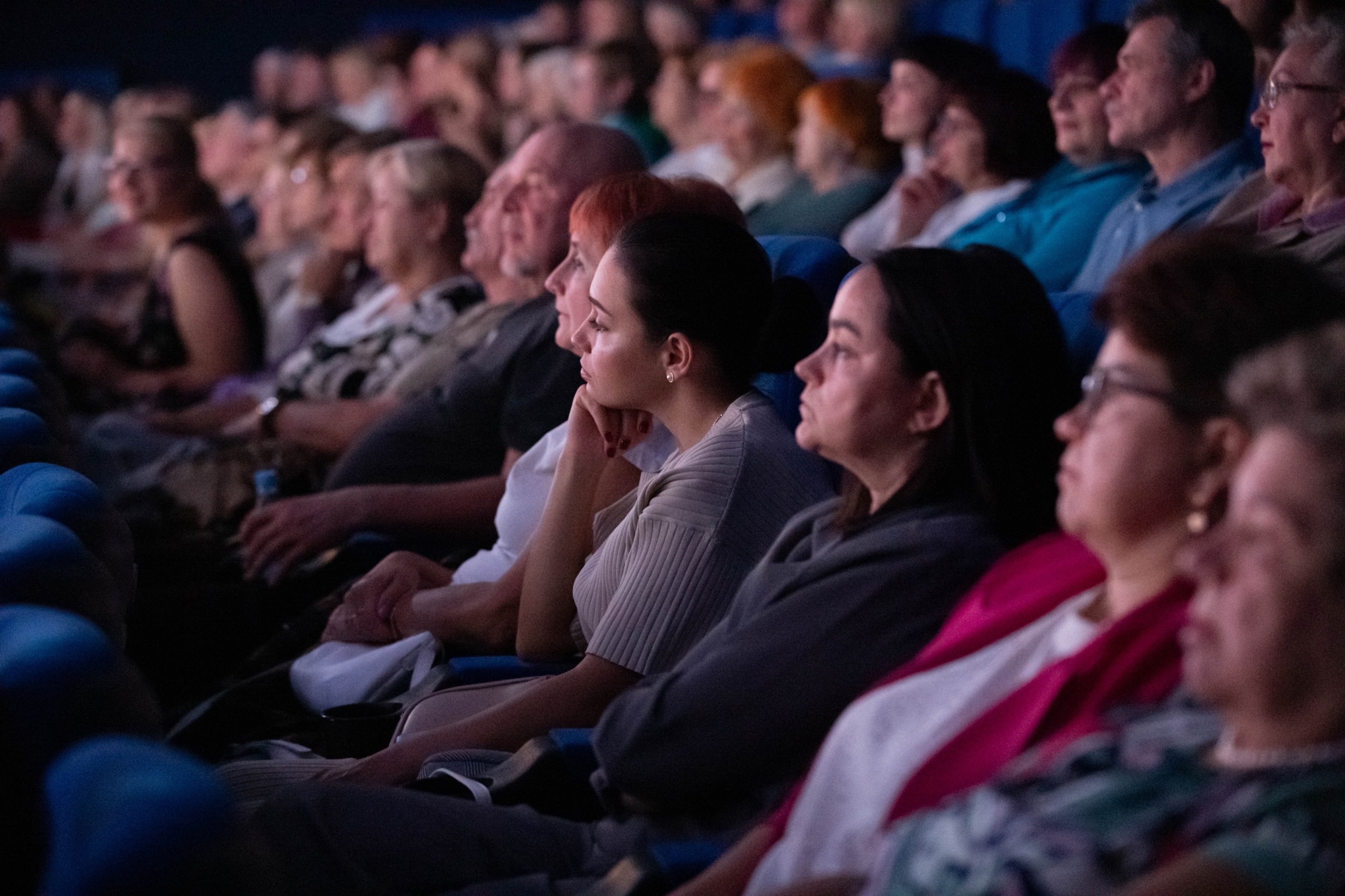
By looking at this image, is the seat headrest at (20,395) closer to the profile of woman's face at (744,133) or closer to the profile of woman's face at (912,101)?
the profile of woman's face at (912,101)

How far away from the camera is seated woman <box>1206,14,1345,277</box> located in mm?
2221

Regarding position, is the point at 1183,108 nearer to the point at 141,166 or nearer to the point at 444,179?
the point at 444,179

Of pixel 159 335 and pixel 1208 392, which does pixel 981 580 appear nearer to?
pixel 1208 392

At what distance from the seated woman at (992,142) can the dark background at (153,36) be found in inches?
315

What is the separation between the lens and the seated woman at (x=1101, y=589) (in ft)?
3.83

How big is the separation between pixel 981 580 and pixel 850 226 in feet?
9.90

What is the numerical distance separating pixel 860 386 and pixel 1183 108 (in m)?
1.72

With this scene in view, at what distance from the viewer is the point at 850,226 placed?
4.32 meters

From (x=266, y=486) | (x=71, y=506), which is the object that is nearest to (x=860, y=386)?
(x=71, y=506)

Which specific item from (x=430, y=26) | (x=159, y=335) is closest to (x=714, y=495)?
(x=159, y=335)

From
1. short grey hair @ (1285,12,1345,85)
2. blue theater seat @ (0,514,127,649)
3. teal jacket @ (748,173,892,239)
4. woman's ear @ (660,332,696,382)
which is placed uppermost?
short grey hair @ (1285,12,1345,85)

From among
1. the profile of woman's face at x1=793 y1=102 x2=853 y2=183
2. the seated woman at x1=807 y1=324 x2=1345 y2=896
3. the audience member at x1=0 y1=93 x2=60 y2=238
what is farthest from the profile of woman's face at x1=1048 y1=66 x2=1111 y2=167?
the audience member at x1=0 y1=93 x2=60 y2=238

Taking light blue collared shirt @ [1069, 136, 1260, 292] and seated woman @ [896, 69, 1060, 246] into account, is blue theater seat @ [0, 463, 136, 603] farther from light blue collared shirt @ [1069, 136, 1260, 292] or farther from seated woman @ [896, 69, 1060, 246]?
seated woman @ [896, 69, 1060, 246]

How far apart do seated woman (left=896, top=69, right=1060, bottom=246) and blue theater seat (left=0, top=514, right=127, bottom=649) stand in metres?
2.42
